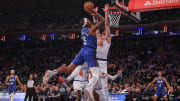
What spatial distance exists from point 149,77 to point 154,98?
418 cm

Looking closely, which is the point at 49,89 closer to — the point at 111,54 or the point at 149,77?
the point at 149,77

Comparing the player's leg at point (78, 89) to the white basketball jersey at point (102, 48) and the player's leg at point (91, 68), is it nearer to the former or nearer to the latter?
the white basketball jersey at point (102, 48)

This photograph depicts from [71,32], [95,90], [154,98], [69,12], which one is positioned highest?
[69,12]

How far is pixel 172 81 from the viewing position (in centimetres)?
1612

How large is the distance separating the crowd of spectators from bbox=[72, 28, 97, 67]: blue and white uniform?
7570mm

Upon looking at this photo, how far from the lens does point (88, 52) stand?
6703 mm

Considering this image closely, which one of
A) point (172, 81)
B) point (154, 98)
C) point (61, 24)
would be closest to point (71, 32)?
point (61, 24)

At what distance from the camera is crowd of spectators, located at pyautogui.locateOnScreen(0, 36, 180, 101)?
15453mm

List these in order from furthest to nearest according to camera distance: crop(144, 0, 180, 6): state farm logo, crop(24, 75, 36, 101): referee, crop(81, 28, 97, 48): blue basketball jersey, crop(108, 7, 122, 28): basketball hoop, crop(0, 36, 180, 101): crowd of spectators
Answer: crop(0, 36, 180, 101): crowd of spectators, crop(24, 75, 36, 101): referee, crop(144, 0, 180, 6): state farm logo, crop(108, 7, 122, 28): basketball hoop, crop(81, 28, 97, 48): blue basketball jersey

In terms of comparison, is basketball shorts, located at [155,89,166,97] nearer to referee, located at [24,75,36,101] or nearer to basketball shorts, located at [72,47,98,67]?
referee, located at [24,75,36,101]

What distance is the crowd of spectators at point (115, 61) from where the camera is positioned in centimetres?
A: 1545

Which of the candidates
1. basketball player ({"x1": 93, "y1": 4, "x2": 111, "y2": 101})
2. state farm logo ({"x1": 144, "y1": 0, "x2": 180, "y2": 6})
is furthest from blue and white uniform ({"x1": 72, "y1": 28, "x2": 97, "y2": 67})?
state farm logo ({"x1": 144, "y1": 0, "x2": 180, "y2": 6})

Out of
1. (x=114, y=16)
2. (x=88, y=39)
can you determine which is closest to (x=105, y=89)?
(x=88, y=39)

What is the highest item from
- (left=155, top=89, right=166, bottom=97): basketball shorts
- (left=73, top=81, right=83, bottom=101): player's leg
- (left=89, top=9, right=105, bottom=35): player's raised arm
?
(left=89, top=9, right=105, bottom=35): player's raised arm
